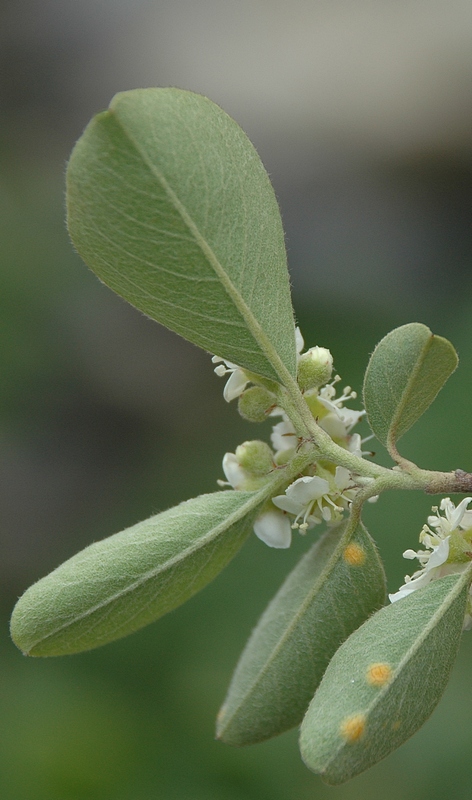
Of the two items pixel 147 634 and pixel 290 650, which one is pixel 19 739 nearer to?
pixel 147 634

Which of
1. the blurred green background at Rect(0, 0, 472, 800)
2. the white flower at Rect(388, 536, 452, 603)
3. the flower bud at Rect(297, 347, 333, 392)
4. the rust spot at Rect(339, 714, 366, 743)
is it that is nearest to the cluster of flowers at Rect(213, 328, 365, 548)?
the flower bud at Rect(297, 347, 333, 392)

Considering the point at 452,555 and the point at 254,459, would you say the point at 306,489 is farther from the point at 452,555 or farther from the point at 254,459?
the point at 452,555

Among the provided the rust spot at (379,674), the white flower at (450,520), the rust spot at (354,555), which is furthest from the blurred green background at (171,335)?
the rust spot at (379,674)

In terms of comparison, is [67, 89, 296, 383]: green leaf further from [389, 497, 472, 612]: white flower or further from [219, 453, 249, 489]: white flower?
[389, 497, 472, 612]: white flower

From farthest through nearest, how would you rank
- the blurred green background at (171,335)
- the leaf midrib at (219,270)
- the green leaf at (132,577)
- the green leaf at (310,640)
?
the blurred green background at (171,335) → the green leaf at (310,640) → the green leaf at (132,577) → the leaf midrib at (219,270)

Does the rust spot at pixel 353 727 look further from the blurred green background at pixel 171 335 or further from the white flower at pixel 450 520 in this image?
the blurred green background at pixel 171 335

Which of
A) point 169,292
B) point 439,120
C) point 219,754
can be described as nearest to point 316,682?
point 169,292
